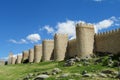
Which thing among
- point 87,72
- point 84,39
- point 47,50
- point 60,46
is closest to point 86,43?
point 84,39

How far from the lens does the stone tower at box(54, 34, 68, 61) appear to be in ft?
211

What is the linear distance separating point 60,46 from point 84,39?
960cm

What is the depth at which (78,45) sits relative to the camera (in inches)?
2218

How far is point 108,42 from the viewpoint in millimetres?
54406

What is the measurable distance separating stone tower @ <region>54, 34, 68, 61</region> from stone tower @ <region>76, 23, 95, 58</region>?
8242 mm

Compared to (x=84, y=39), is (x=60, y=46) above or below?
below

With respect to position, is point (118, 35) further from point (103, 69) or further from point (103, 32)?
point (103, 69)

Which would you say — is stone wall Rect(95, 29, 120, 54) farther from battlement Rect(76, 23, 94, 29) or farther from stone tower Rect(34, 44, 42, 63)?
stone tower Rect(34, 44, 42, 63)

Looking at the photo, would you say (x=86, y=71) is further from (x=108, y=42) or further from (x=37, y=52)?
(x=37, y=52)

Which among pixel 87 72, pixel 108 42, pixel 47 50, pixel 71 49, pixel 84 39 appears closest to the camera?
pixel 87 72

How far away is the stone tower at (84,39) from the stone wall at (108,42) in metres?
1.04

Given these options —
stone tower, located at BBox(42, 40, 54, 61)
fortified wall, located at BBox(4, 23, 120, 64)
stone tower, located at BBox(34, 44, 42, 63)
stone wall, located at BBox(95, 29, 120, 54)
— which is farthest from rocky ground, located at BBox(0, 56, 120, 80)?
stone tower, located at BBox(34, 44, 42, 63)

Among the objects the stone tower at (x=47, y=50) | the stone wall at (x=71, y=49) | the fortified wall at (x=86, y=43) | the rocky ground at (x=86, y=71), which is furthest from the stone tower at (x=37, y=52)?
the rocky ground at (x=86, y=71)

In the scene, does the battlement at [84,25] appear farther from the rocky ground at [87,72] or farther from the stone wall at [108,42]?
the rocky ground at [87,72]
